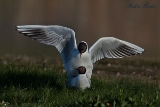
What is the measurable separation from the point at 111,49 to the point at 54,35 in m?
1.10

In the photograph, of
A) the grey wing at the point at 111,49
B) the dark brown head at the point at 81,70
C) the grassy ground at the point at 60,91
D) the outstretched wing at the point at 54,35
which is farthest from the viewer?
the grey wing at the point at 111,49

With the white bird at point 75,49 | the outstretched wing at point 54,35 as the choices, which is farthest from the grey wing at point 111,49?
the outstretched wing at point 54,35

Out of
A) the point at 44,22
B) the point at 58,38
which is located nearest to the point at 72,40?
the point at 58,38

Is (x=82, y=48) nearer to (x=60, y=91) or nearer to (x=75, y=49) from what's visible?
(x=75, y=49)

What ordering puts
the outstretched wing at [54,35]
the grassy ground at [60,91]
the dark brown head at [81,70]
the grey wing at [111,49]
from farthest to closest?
the grey wing at [111,49], the outstretched wing at [54,35], the dark brown head at [81,70], the grassy ground at [60,91]

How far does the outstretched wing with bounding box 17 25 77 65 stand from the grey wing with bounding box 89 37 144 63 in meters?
0.41

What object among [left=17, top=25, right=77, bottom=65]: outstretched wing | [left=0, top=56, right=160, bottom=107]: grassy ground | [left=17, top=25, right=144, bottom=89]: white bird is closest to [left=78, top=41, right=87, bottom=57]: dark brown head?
[left=17, top=25, right=144, bottom=89]: white bird

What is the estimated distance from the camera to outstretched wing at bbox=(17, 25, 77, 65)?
924 centimetres

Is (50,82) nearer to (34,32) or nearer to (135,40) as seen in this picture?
(34,32)

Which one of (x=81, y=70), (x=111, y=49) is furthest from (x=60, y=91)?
(x=111, y=49)

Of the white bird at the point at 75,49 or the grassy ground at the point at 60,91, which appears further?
the white bird at the point at 75,49

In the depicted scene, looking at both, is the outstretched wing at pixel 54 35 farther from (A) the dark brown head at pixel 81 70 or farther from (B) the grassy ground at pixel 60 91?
(B) the grassy ground at pixel 60 91

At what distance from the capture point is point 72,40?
926 centimetres

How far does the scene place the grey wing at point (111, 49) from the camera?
950 centimetres
